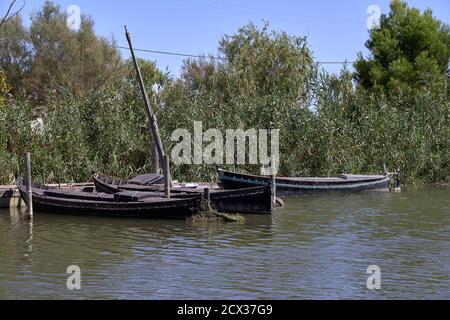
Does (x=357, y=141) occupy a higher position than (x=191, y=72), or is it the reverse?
(x=191, y=72)

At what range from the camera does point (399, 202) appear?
1051 inches

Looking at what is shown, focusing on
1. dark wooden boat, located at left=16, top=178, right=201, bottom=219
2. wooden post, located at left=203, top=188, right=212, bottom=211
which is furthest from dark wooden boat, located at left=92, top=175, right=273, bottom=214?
dark wooden boat, located at left=16, top=178, right=201, bottom=219

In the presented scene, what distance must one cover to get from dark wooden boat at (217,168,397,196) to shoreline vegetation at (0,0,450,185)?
2.15m

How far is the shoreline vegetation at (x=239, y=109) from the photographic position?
27484mm

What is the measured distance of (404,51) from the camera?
159 feet

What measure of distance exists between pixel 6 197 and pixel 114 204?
185 inches

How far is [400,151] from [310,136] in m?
4.96

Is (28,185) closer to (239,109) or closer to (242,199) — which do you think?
(242,199)

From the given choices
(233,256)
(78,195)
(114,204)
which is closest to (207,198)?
(114,204)

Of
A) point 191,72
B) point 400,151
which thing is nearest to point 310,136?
point 400,151

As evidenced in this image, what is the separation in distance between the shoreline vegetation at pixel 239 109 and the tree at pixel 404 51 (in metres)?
0.10

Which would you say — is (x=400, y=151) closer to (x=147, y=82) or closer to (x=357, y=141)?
(x=357, y=141)

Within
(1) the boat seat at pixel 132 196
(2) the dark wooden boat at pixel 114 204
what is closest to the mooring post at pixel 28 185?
(2) the dark wooden boat at pixel 114 204
